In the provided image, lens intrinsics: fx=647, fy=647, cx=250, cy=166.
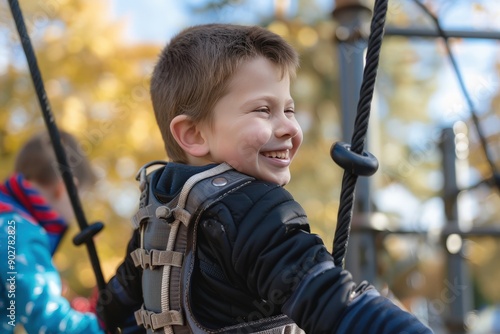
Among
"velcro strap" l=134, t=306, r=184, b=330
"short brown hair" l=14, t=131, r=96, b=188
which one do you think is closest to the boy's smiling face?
"velcro strap" l=134, t=306, r=184, b=330

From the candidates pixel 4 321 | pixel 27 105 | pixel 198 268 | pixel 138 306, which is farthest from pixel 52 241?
pixel 27 105

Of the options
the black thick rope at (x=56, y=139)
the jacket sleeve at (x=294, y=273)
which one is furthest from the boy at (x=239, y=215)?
the black thick rope at (x=56, y=139)

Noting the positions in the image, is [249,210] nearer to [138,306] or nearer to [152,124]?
[138,306]

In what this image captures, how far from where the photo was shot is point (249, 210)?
3.17 ft

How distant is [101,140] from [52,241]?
9.32 feet

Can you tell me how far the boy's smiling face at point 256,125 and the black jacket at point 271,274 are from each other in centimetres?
6

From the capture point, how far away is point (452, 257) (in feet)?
10.8

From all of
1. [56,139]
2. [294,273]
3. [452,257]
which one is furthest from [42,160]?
[452,257]

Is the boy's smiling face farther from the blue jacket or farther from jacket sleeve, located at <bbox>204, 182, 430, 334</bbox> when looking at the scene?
the blue jacket

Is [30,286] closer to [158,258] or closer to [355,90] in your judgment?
[158,258]

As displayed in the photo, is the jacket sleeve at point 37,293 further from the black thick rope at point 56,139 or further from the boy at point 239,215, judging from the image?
the boy at point 239,215

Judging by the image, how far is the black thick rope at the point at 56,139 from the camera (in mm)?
1422

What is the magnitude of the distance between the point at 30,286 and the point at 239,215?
3.04 ft

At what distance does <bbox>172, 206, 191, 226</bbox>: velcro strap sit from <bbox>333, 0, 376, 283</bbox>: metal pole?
4.32 ft
